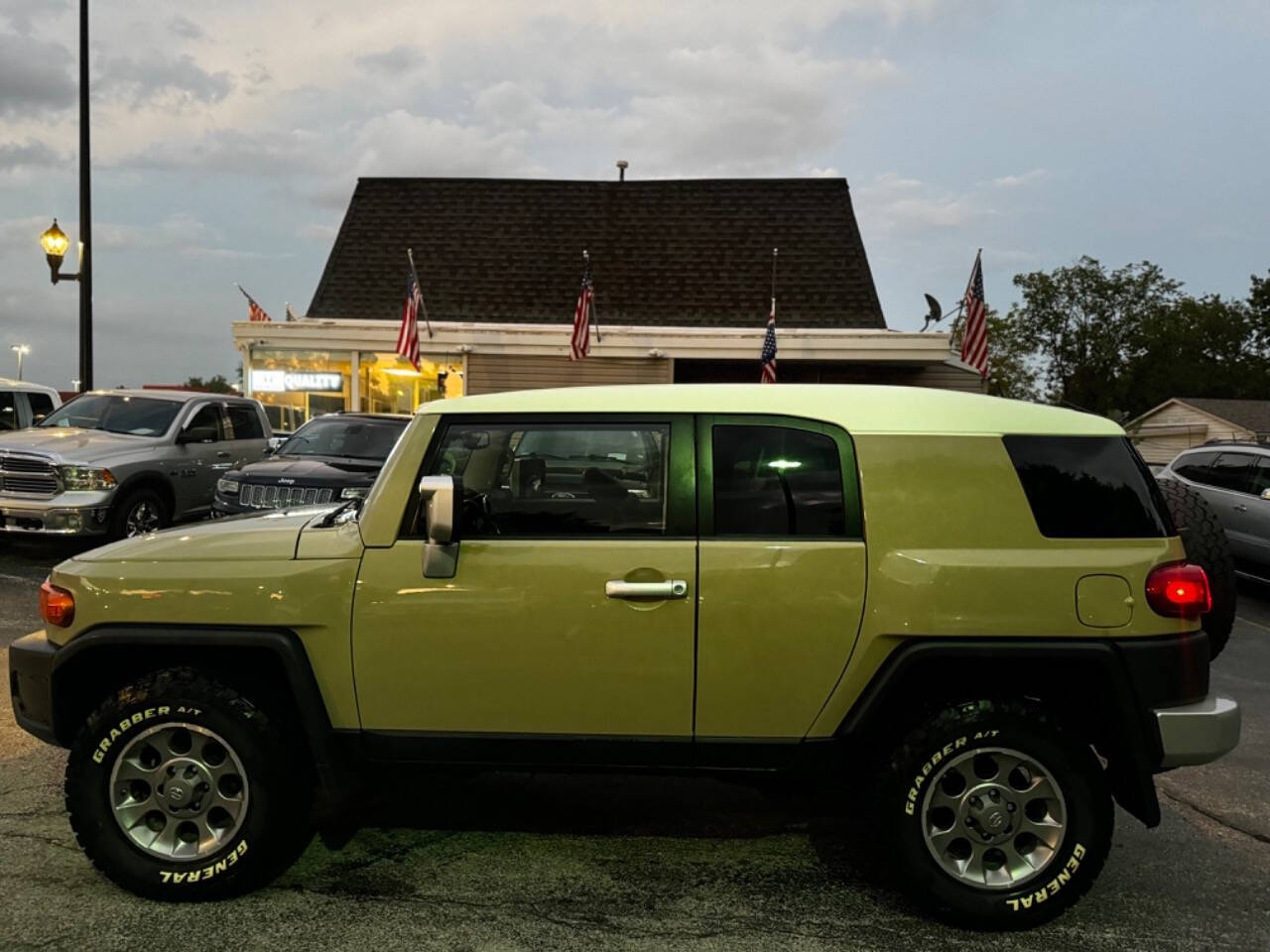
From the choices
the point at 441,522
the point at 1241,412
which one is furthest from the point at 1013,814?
the point at 1241,412

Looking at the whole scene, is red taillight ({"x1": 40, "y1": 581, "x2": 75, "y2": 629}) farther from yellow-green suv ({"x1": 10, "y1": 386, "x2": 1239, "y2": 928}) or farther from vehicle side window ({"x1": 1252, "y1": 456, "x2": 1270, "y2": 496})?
vehicle side window ({"x1": 1252, "y1": 456, "x2": 1270, "y2": 496})

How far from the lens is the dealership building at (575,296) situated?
17.2 metres

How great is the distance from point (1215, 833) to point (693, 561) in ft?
8.89

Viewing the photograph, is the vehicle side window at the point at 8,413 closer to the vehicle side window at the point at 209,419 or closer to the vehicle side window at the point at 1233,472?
the vehicle side window at the point at 209,419

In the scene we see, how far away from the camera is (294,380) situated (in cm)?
1750

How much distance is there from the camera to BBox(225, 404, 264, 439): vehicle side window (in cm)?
1177

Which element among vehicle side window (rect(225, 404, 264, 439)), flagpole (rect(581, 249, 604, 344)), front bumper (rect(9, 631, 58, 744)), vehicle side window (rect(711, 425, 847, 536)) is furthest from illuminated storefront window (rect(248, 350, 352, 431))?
vehicle side window (rect(711, 425, 847, 536))

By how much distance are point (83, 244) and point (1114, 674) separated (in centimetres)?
1748

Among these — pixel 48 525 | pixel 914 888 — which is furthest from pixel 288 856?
pixel 48 525

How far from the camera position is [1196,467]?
11000 mm

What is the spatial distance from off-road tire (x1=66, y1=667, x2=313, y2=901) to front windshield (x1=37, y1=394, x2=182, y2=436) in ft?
27.5

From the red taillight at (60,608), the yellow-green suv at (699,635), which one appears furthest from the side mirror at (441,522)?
the red taillight at (60,608)

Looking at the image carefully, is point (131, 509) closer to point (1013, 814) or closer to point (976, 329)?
point (1013, 814)

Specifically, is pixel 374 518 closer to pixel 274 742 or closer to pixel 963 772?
pixel 274 742
